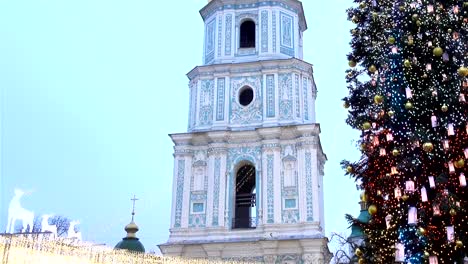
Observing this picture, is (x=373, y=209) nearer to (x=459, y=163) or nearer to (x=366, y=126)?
(x=366, y=126)

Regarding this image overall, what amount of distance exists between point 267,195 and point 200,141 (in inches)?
126

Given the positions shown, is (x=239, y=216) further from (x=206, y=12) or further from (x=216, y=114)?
(x=206, y=12)

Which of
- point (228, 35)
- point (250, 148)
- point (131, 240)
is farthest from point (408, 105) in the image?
point (131, 240)

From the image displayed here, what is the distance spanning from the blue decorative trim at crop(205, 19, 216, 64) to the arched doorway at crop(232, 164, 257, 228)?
4928 mm

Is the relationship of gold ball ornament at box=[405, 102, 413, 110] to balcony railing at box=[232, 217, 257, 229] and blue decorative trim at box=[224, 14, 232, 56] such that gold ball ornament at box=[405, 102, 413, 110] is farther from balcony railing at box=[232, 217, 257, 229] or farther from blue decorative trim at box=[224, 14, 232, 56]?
blue decorative trim at box=[224, 14, 232, 56]

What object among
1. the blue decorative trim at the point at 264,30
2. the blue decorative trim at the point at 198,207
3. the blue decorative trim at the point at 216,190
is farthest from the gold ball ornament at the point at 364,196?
the blue decorative trim at the point at 264,30

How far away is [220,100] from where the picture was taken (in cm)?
2208

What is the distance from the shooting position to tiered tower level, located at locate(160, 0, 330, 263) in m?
19.1

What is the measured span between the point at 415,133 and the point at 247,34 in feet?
55.8

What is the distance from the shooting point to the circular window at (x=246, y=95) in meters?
22.1

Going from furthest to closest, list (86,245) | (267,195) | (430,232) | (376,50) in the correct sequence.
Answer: (267,195) < (86,245) < (376,50) < (430,232)

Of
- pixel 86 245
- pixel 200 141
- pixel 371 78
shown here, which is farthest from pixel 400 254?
pixel 200 141

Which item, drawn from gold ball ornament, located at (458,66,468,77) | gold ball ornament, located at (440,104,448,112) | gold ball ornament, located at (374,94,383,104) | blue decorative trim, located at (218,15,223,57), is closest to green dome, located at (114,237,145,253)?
blue decorative trim, located at (218,15,223,57)

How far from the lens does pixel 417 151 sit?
738cm
